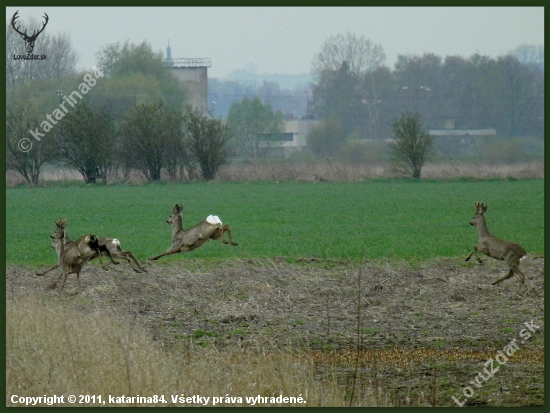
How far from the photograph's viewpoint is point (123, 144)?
199 feet

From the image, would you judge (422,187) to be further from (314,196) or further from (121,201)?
(121,201)

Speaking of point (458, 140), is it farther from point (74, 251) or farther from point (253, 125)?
point (74, 251)

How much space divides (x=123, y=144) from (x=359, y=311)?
5082cm

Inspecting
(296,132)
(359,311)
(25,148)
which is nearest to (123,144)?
(25,148)

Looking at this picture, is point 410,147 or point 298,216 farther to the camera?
point 410,147

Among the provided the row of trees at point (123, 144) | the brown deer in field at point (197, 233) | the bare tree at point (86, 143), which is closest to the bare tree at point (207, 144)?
the row of trees at point (123, 144)

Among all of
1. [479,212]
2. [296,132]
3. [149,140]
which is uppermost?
[296,132]

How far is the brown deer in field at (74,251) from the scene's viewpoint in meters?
13.4

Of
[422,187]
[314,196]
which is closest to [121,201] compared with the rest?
[314,196]

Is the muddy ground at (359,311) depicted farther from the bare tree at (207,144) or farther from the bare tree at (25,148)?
the bare tree at (25,148)

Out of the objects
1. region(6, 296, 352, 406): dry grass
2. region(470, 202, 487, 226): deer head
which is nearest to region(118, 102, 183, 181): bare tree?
region(470, 202, 487, 226): deer head

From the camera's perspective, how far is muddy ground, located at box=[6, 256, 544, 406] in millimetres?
10737

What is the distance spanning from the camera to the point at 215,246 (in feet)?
76.3

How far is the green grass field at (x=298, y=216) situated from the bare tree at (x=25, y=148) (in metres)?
5.68
